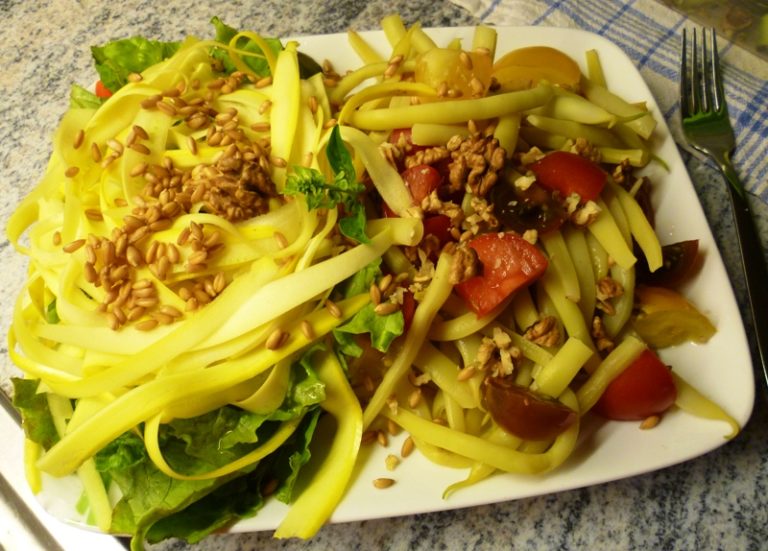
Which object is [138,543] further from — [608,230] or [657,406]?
[608,230]

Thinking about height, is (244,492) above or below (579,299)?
below

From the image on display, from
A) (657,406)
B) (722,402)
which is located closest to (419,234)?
(657,406)

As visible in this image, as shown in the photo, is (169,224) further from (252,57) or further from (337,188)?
(252,57)

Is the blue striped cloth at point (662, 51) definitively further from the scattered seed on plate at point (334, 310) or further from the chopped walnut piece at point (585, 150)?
the scattered seed on plate at point (334, 310)

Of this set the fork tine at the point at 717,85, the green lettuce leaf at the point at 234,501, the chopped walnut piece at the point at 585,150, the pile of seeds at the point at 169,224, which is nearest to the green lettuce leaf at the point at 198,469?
the green lettuce leaf at the point at 234,501

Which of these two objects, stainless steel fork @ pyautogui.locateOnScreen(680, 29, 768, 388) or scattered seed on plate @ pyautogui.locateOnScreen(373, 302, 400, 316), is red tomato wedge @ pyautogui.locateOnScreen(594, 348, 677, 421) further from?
stainless steel fork @ pyautogui.locateOnScreen(680, 29, 768, 388)

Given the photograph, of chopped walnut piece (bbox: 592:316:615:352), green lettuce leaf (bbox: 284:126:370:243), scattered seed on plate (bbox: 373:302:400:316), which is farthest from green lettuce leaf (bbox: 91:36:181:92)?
chopped walnut piece (bbox: 592:316:615:352)

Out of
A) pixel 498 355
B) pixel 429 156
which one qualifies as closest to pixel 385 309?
pixel 498 355
